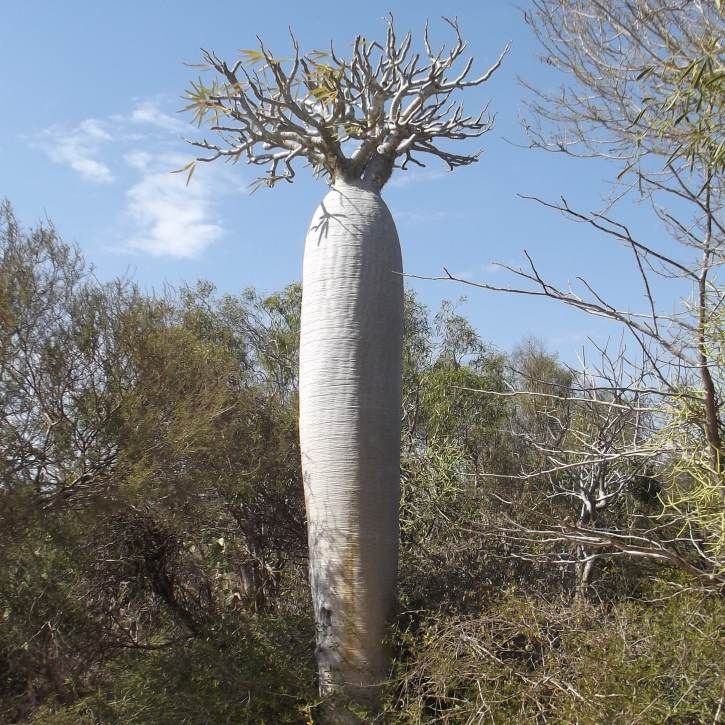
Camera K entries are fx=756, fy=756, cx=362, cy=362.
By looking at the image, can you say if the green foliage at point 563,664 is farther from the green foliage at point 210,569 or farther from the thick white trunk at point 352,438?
the thick white trunk at point 352,438

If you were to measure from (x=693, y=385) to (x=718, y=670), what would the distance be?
102 centimetres

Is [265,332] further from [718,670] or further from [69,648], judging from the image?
[718,670]

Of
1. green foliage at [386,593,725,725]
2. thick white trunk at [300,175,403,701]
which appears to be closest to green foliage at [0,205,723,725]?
green foliage at [386,593,725,725]

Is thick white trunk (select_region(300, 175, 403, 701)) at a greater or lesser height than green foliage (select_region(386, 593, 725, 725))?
greater

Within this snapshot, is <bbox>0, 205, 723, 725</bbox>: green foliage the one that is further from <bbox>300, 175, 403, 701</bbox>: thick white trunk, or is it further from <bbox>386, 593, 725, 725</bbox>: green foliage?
<bbox>300, 175, 403, 701</bbox>: thick white trunk

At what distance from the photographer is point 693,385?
8.50 ft

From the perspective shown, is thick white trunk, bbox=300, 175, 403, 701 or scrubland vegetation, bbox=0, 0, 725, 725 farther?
thick white trunk, bbox=300, 175, 403, 701

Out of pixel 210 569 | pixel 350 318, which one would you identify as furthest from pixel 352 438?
pixel 210 569

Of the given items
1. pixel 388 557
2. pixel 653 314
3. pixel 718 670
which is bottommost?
pixel 718 670

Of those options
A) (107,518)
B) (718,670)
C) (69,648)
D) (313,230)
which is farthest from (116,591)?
(718,670)

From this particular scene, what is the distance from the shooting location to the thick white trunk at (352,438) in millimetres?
3887

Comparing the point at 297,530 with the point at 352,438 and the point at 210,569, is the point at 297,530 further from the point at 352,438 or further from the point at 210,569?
the point at 352,438

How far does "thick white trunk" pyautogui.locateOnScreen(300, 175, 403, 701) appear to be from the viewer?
3.89 metres

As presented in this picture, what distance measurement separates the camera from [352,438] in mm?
3959
